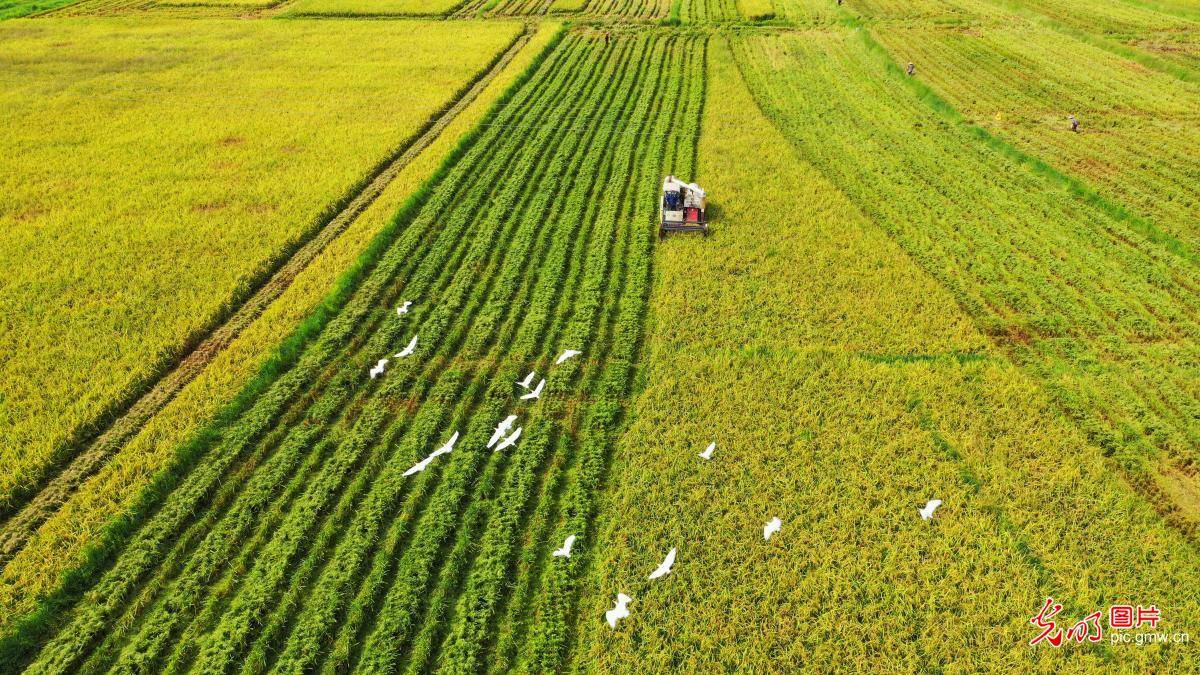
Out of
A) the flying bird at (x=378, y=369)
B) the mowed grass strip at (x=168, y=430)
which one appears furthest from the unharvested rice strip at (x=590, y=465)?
the mowed grass strip at (x=168, y=430)

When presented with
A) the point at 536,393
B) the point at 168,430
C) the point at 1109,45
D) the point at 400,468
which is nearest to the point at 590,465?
the point at 536,393

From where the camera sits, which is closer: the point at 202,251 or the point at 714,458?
the point at 714,458

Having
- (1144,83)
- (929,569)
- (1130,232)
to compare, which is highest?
(1144,83)

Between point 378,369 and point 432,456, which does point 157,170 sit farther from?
point 432,456

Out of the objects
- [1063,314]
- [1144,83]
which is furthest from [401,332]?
[1144,83]

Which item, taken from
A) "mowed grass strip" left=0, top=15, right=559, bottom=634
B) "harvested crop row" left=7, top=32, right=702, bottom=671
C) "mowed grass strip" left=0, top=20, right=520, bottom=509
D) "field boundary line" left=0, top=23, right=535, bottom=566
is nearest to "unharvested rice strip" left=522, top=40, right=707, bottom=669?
"harvested crop row" left=7, top=32, right=702, bottom=671

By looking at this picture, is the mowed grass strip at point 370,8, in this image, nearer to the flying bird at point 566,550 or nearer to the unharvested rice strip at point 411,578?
the unharvested rice strip at point 411,578

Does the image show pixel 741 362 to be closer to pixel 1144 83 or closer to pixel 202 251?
pixel 202 251
